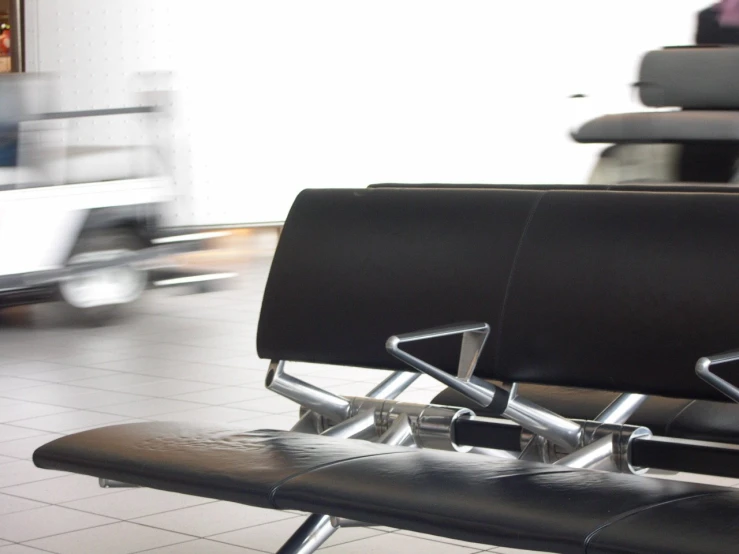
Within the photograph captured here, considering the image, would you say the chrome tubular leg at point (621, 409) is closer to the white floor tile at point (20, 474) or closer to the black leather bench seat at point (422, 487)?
the black leather bench seat at point (422, 487)

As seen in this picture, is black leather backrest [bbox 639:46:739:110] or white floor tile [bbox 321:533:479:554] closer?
white floor tile [bbox 321:533:479:554]

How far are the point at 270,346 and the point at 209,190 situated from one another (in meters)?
7.92

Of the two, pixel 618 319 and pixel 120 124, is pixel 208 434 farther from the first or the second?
pixel 120 124

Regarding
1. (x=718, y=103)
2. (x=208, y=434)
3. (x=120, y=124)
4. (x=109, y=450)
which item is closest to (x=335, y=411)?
(x=208, y=434)

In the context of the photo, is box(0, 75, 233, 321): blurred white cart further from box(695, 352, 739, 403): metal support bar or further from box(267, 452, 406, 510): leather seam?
box(695, 352, 739, 403): metal support bar

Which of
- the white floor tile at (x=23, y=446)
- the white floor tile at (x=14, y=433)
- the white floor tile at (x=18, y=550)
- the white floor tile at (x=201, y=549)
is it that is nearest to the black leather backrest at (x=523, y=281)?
the white floor tile at (x=201, y=549)

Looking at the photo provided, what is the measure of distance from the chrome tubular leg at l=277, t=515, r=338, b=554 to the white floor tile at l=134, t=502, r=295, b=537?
88 centimetres

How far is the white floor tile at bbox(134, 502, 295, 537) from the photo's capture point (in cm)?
330

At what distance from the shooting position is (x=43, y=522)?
336cm

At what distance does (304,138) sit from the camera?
1106 cm

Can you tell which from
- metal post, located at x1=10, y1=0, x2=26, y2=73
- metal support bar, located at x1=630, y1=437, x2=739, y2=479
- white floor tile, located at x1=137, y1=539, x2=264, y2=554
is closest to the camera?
metal support bar, located at x1=630, y1=437, x2=739, y2=479

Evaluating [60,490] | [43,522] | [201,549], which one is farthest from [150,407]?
[201,549]

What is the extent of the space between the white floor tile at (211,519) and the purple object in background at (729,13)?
13.1 ft

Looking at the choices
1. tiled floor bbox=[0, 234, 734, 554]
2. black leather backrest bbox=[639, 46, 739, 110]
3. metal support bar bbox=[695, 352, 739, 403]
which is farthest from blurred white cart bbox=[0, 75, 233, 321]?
metal support bar bbox=[695, 352, 739, 403]
